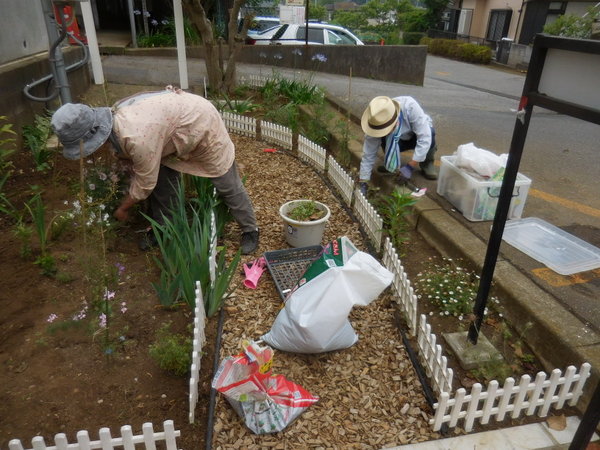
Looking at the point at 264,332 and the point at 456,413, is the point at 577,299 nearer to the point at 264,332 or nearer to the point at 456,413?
the point at 456,413

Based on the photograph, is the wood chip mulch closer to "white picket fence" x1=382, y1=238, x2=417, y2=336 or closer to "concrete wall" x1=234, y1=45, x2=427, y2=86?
"white picket fence" x1=382, y1=238, x2=417, y2=336

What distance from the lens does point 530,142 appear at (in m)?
5.43

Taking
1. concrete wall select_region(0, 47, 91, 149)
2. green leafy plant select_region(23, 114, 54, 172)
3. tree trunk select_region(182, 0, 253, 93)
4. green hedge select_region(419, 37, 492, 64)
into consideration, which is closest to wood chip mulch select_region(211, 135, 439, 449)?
green leafy plant select_region(23, 114, 54, 172)

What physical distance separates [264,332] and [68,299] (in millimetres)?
1151

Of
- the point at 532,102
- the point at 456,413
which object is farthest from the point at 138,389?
the point at 532,102

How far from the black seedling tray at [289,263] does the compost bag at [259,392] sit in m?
0.90

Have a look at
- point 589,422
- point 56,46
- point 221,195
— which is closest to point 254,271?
point 221,195

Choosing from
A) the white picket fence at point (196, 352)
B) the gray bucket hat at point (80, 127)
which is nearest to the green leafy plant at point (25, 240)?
the gray bucket hat at point (80, 127)

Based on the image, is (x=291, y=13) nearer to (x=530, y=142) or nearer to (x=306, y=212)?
(x=530, y=142)

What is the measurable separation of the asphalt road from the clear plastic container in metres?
0.07

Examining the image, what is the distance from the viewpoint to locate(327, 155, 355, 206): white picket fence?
3.88m

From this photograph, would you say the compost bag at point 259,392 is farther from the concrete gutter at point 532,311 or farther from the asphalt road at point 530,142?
the asphalt road at point 530,142

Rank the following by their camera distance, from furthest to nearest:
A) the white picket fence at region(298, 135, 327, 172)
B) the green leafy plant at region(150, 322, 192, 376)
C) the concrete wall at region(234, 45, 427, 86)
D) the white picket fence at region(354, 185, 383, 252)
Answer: the concrete wall at region(234, 45, 427, 86)
the white picket fence at region(298, 135, 327, 172)
the white picket fence at region(354, 185, 383, 252)
the green leafy plant at region(150, 322, 192, 376)

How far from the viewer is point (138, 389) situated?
2094 mm
